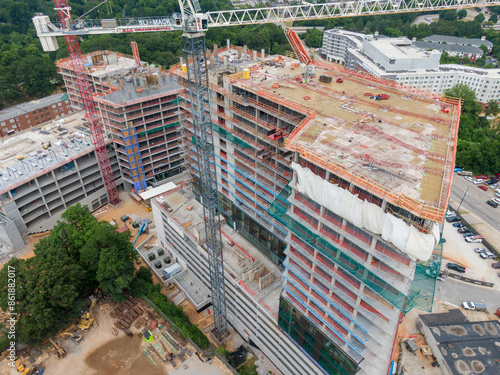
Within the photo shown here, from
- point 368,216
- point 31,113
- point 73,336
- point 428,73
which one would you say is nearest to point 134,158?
point 73,336

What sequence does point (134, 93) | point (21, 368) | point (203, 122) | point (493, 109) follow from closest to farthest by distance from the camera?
1. point (203, 122)
2. point (21, 368)
3. point (134, 93)
4. point (493, 109)

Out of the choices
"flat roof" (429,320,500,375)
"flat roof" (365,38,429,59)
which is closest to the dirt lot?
"flat roof" (429,320,500,375)

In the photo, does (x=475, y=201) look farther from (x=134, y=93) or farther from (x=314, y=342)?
(x=134, y=93)

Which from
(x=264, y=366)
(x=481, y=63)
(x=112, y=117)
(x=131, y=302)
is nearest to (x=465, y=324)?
(x=264, y=366)

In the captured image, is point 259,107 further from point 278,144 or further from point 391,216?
point 391,216

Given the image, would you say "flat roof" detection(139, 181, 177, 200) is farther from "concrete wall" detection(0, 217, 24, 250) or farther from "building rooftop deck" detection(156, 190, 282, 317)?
"concrete wall" detection(0, 217, 24, 250)

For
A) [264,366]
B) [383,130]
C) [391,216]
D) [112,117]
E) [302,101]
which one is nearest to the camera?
[391,216]
